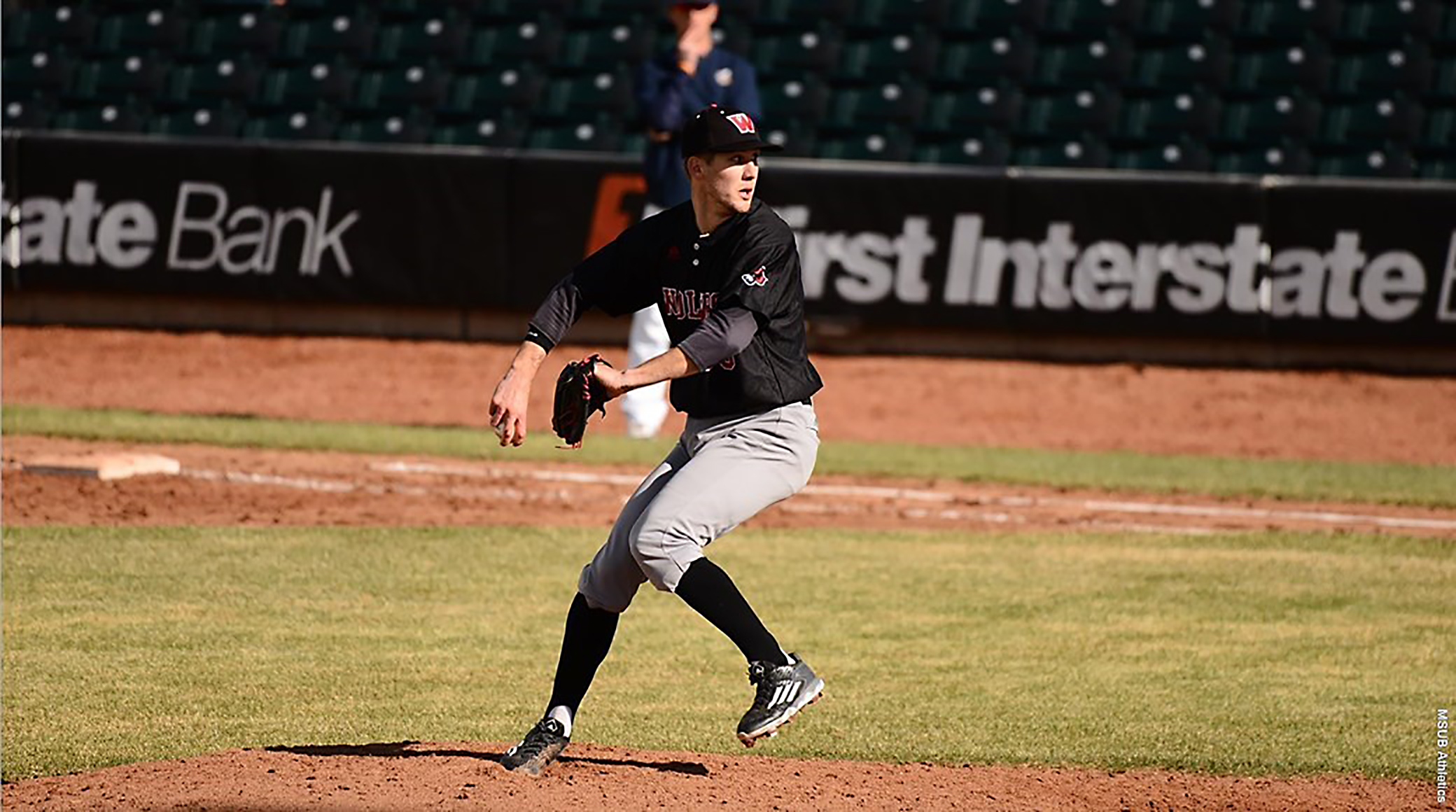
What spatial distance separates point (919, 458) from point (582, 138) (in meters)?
6.11

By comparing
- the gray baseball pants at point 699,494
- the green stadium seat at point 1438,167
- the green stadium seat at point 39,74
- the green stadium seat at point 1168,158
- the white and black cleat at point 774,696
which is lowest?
the white and black cleat at point 774,696

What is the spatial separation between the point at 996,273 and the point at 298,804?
11.1 m

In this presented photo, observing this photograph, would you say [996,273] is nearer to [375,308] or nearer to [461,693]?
[375,308]

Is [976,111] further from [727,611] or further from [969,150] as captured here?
[727,611]

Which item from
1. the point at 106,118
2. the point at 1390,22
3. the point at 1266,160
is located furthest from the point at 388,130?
the point at 1390,22

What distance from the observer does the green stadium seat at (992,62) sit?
689 inches

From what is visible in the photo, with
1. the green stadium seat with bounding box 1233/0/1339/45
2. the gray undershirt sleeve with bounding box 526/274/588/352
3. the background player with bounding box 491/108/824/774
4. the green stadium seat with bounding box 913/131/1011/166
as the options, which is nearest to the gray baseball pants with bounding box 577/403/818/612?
the background player with bounding box 491/108/824/774

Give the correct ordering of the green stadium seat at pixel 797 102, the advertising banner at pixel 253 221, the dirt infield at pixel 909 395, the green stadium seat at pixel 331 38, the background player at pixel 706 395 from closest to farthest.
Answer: the background player at pixel 706 395, the dirt infield at pixel 909 395, the advertising banner at pixel 253 221, the green stadium seat at pixel 797 102, the green stadium seat at pixel 331 38

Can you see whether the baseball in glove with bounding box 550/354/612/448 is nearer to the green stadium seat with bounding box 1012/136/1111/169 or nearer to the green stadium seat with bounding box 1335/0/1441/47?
the green stadium seat with bounding box 1012/136/1111/169

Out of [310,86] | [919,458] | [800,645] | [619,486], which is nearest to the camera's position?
[800,645]

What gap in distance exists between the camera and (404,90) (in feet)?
60.1

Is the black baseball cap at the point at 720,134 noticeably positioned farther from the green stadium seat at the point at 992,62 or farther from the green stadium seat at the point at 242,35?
the green stadium seat at the point at 242,35

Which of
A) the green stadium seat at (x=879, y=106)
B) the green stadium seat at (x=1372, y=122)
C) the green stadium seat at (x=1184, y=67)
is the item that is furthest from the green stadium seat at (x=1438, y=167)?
the green stadium seat at (x=879, y=106)

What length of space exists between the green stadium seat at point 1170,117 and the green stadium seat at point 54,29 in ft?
34.1
